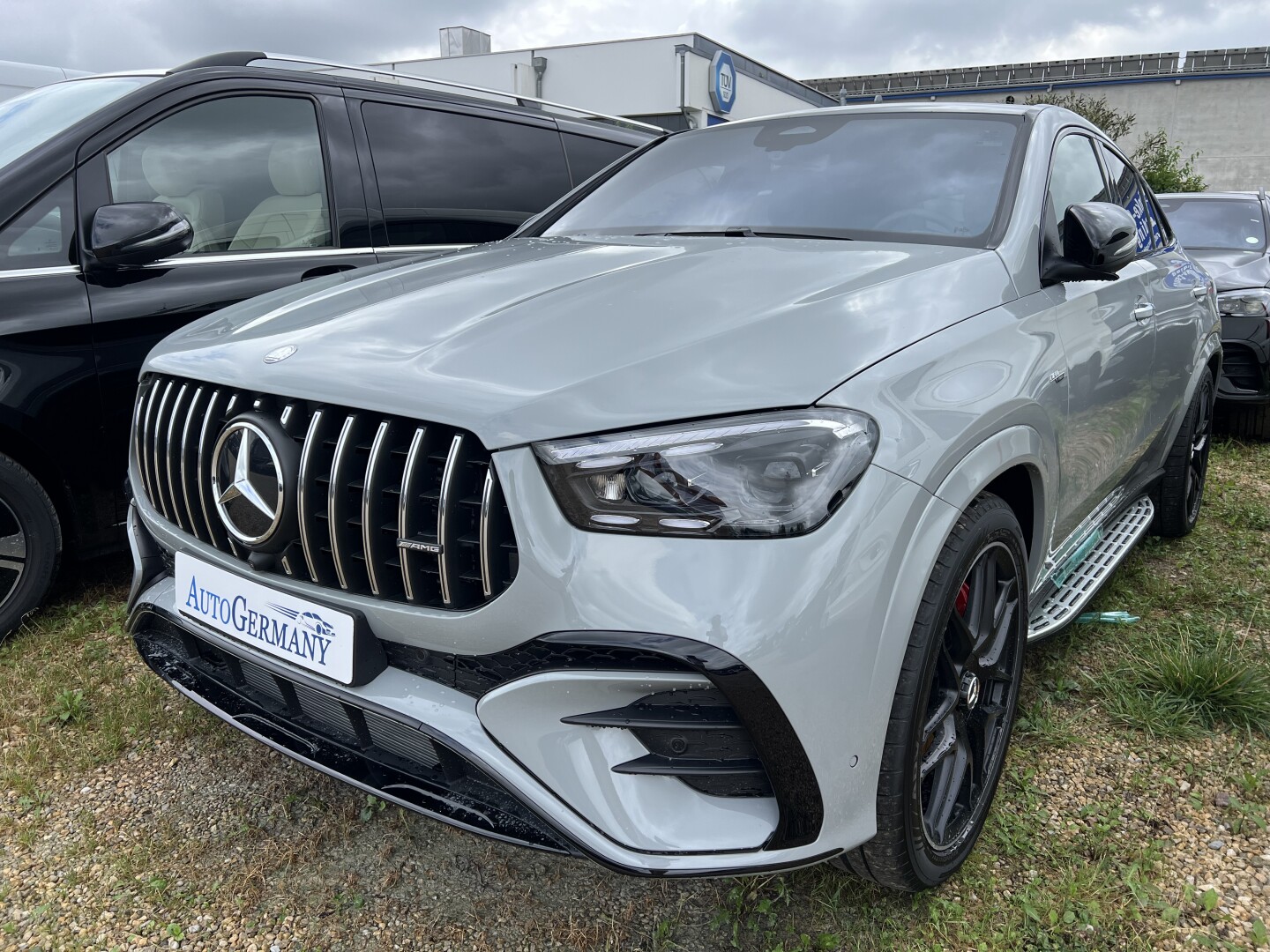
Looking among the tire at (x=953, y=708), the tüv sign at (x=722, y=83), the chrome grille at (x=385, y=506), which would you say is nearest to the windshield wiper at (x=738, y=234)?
the tire at (x=953, y=708)

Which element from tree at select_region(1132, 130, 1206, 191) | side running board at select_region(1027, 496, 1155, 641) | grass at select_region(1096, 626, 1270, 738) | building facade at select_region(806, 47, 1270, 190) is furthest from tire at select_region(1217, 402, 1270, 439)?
building facade at select_region(806, 47, 1270, 190)

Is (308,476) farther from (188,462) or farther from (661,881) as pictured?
(661,881)

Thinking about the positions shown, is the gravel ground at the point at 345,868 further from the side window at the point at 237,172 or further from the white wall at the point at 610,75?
the white wall at the point at 610,75

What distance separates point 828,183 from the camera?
2.57 m

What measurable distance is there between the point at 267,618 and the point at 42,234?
1.82 m

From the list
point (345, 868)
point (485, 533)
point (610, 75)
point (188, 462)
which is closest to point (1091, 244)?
point (485, 533)

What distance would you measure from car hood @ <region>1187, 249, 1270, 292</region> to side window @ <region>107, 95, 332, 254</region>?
199 inches

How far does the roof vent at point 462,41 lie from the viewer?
22.4 metres

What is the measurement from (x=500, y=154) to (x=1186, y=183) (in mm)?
30040

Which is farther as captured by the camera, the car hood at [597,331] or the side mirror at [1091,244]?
the side mirror at [1091,244]

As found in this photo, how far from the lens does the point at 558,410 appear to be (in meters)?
1.45

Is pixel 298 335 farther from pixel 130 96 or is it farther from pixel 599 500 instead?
pixel 130 96

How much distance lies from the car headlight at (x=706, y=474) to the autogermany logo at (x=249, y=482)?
0.53 m

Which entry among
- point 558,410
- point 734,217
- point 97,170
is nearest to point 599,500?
→ point 558,410
